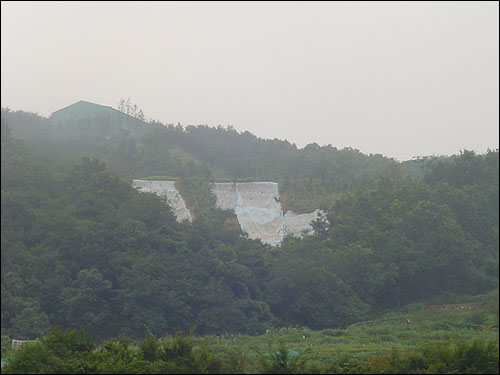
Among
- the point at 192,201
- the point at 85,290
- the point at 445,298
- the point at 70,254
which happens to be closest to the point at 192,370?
the point at 445,298

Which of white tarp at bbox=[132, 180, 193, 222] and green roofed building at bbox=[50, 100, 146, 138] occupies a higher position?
green roofed building at bbox=[50, 100, 146, 138]

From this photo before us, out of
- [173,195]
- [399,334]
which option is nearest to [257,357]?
[399,334]

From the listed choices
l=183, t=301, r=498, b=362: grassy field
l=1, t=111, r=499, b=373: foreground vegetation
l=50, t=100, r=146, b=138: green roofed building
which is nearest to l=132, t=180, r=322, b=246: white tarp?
l=1, t=111, r=499, b=373: foreground vegetation

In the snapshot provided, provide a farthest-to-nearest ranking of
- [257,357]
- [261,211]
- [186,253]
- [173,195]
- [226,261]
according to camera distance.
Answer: [261,211] → [173,195] → [226,261] → [186,253] → [257,357]

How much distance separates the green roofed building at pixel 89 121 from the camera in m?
18.9

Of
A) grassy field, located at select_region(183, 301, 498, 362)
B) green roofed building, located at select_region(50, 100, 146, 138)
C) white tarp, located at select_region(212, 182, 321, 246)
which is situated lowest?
grassy field, located at select_region(183, 301, 498, 362)

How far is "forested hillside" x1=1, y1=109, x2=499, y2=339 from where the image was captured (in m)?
14.1

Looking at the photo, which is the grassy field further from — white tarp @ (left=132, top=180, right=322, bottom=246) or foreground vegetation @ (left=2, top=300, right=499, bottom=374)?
white tarp @ (left=132, top=180, right=322, bottom=246)

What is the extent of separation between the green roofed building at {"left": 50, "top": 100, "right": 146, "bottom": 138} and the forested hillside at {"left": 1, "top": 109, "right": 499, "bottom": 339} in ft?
1.81

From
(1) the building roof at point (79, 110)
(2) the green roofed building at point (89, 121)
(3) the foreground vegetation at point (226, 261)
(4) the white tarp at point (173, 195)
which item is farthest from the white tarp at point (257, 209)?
(1) the building roof at point (79, 110)

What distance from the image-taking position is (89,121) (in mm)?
21250

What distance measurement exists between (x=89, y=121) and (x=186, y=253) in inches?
252

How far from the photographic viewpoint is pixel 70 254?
17.2m

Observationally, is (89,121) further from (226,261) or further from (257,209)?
(257,209)
